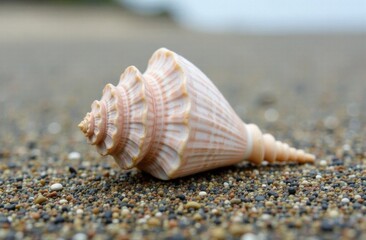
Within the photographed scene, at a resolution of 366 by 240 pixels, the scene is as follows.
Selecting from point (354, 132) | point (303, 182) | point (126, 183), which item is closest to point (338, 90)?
point (354, 132)

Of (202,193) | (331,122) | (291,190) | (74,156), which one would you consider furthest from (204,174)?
(331,122)

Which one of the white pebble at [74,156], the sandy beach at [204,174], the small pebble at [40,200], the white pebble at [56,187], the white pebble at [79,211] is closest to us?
the sandy beach at [204,174]

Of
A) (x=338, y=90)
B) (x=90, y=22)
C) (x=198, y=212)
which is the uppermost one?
(x=90, y=22)

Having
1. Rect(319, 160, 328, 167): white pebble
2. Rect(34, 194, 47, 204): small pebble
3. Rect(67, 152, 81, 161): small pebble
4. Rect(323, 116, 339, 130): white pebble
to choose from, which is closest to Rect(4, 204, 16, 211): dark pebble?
Rect(34, 194, 47, 204): small pebble

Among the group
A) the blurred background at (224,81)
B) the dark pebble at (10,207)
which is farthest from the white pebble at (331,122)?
the dark pebble at (10,207)

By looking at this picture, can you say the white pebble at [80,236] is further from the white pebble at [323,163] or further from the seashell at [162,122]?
the white pebble at [323,163]

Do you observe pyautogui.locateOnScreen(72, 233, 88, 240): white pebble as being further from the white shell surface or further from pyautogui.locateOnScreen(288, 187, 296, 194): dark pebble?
pyautogui.locateOnScreen(288, 187, 296, 194): dark pebble

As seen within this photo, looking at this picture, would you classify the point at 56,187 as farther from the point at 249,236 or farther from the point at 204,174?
the point at 249,236

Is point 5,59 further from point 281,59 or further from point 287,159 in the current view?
point 287,159
